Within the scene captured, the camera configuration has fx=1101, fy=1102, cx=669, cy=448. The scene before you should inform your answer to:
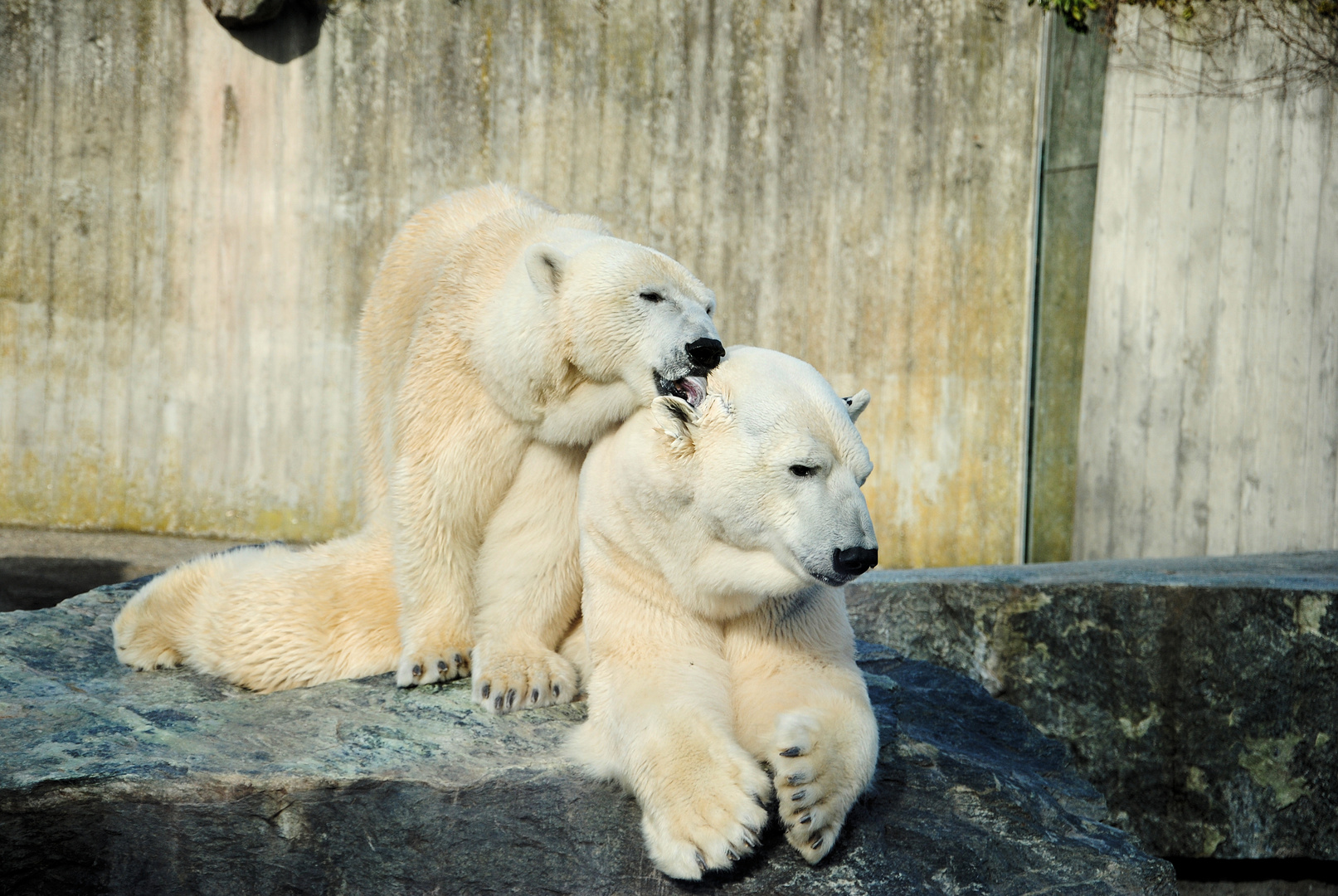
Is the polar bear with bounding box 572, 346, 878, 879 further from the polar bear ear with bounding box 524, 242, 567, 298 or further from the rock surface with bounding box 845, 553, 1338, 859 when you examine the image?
the rock surface with bounding box 845, 553, 1338, 859

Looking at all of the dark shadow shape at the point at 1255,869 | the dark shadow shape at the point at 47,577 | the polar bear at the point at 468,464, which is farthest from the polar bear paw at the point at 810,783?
the dark shadow shape at the point at 47,577

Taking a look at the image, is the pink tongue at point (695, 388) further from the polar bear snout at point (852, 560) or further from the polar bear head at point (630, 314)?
the polar bear snout at point (852, 560)

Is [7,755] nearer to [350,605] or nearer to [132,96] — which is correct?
[350,605]

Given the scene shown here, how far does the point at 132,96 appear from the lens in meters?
6.55

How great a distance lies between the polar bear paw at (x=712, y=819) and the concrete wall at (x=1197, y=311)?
230 inches

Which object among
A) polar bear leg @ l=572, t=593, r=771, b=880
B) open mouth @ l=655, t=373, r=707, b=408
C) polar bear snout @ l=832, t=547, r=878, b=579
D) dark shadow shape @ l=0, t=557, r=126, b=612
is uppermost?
open mouth @ l=655, t=373, r=707, b=408

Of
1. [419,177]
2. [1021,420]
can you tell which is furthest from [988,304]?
[419,177]

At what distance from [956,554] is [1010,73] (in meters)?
3.14

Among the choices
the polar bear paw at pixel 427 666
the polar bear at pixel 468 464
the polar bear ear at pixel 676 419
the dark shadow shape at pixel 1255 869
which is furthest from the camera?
the dark shadow shape at pixel 1255 869

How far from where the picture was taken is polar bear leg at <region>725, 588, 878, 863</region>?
6.05ft

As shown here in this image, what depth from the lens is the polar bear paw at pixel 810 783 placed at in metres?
1.83

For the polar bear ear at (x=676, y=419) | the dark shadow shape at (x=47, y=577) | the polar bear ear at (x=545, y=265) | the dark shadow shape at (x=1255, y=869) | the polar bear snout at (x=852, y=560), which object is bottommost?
the dark shadow shape at (x=1255, y=869)

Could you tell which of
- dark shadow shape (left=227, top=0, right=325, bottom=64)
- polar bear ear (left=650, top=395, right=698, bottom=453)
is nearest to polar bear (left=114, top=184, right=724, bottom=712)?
polar bear ear (left=650, top=395, right=698, bottom=453)

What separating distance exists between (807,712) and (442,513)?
1.13 m
